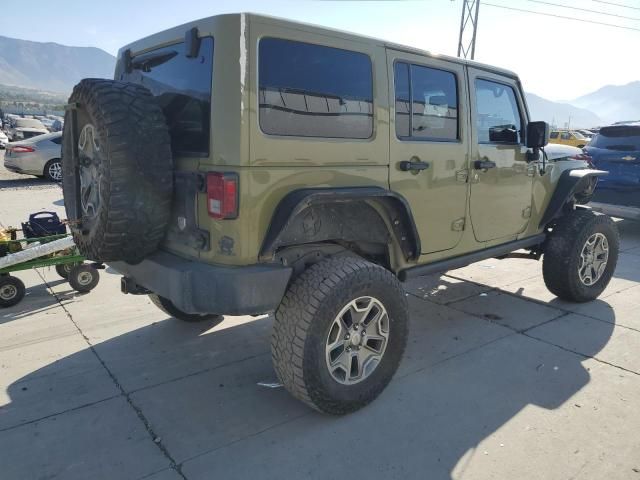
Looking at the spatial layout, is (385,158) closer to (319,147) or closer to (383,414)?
(319,147)

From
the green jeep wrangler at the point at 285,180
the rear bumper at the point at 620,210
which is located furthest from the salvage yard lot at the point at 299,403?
the rear bumper at the point at 620,210

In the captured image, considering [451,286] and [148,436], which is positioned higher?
[451,286]

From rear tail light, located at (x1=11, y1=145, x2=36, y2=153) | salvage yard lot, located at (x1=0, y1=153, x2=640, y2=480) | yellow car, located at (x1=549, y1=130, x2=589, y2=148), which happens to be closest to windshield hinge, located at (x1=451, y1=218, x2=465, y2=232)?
salvage yard lot, located at (x1=0, y1=153, x2=640, y2=480)

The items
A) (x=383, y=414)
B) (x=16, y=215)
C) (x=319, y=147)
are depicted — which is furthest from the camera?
(x=16, y=215)

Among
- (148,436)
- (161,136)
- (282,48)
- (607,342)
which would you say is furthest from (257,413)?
(607,342)

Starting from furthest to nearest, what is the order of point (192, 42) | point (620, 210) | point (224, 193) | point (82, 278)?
1. point (620, 210)
2. point (82, 278)
3. point (192, 42)
4. point (224, 193)

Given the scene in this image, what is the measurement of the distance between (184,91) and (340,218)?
1.13 metres

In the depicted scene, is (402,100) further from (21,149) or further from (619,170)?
(21,149)

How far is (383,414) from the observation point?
277 cm

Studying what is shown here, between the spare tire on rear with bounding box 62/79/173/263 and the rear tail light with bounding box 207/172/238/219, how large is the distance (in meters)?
0.31

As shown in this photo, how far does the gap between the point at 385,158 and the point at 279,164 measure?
2.55 feet

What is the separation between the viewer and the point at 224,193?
225cm

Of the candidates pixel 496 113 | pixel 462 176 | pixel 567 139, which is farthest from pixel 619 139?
pixel 567 139

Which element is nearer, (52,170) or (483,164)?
(483,164)
